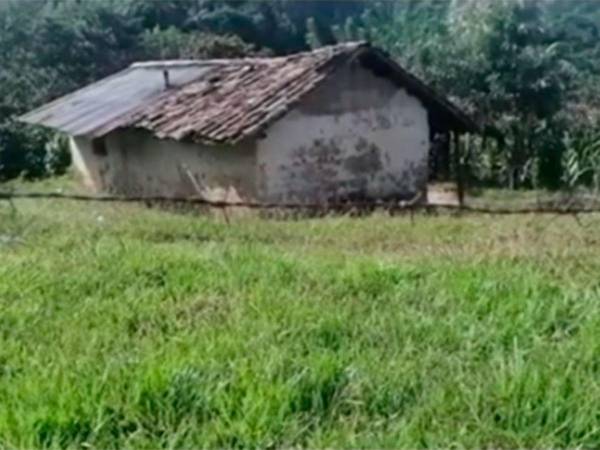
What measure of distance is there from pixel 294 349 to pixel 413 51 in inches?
987

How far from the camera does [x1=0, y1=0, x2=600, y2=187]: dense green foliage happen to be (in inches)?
1003

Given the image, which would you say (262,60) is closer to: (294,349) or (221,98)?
(221,98)

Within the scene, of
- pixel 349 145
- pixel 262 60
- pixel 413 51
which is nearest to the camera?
pixel 349 145

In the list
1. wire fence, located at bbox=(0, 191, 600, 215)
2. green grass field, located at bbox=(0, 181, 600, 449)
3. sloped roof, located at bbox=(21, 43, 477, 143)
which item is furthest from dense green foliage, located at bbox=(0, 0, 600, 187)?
green grass field, located at bbox=(0, 181, 600, 449)

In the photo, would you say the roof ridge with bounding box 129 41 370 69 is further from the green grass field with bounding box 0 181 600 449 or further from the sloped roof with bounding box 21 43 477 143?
the green grass field with bounding box 0 181 600 449

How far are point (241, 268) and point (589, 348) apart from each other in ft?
7.53

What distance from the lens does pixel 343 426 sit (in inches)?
125

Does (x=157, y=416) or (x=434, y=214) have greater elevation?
(x=157, y=416)

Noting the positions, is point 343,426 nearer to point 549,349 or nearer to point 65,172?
point 549,349

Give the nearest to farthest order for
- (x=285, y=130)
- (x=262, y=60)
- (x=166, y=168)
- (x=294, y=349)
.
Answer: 1. (x=294, y=349)
2. (x=285, y=130)
3. (x=166, y=168)
4. (x=262, y=60)

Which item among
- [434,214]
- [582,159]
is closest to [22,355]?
[434,214]

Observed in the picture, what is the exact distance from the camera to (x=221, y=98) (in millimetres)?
17641

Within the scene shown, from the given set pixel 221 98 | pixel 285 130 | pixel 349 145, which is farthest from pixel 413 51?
pixel 285 130

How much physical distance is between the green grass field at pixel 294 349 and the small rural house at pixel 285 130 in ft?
32.0
